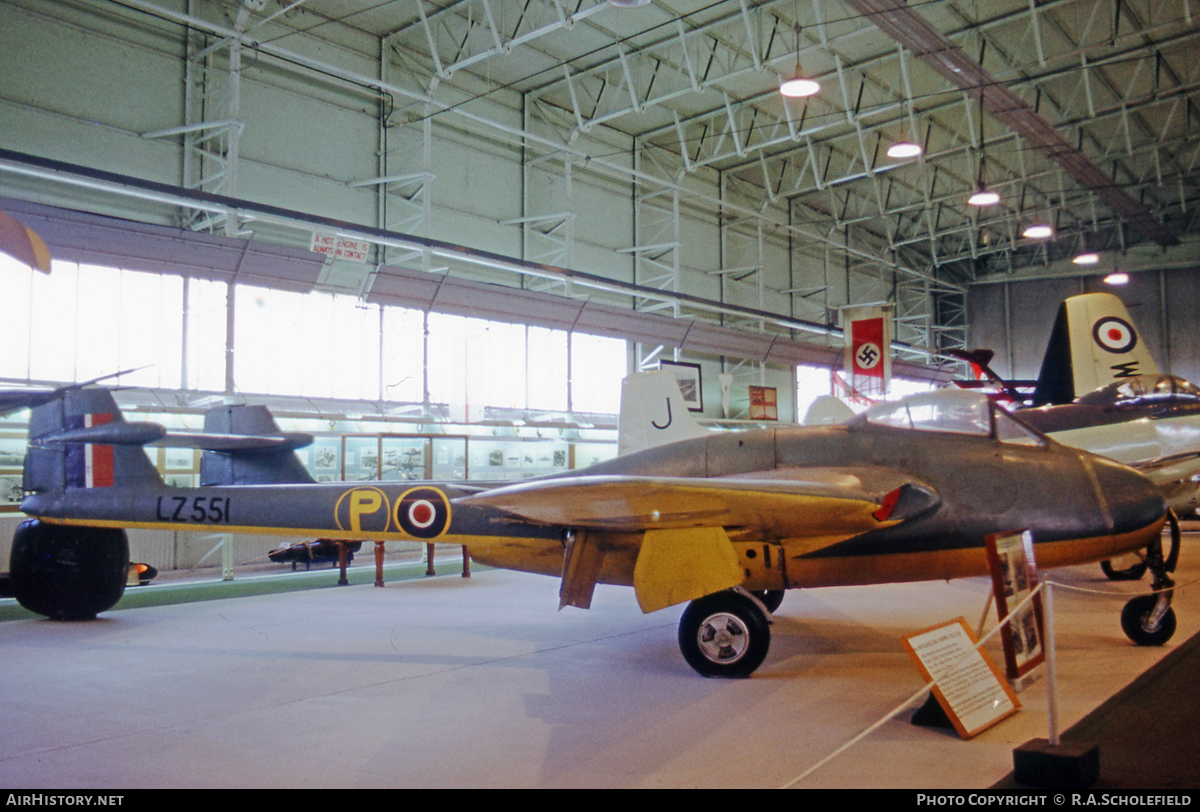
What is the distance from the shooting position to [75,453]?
7.31 m

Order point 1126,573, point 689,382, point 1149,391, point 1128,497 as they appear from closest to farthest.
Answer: point 1128,497
point 1149,391
point 1126,573
point 689,382

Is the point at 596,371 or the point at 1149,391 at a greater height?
the point at 596,371

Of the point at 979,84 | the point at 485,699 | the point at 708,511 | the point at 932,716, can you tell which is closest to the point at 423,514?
the point at 485,699

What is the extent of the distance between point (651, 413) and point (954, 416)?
578 centimetres

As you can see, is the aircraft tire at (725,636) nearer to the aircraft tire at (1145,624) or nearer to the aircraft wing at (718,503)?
the aircraft wing at (718,503)

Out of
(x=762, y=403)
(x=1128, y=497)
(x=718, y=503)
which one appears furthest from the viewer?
(x=762, y=403)

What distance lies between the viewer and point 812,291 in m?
27.7

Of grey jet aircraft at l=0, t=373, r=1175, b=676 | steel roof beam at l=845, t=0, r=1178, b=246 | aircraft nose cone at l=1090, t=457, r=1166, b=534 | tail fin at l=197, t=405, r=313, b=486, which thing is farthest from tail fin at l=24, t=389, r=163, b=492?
steel roof beam at l=845, t=0, r=1178, b=246

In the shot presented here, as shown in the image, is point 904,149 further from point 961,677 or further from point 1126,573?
point 961,677

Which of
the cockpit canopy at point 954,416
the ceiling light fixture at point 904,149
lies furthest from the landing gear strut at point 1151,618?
the ceiling light fixture at point 904,149

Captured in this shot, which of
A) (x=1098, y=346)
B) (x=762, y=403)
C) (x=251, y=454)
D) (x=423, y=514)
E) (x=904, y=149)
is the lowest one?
(x=423, y=514)

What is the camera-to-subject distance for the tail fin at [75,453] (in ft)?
24.0

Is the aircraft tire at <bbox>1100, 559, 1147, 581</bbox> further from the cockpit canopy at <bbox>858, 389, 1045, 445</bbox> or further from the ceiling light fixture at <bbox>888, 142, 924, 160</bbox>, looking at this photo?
the ceiling light fixture at <bbox>888, 142, 924, 160</bbox>

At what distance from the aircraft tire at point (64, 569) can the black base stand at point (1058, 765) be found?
25.2 feet
